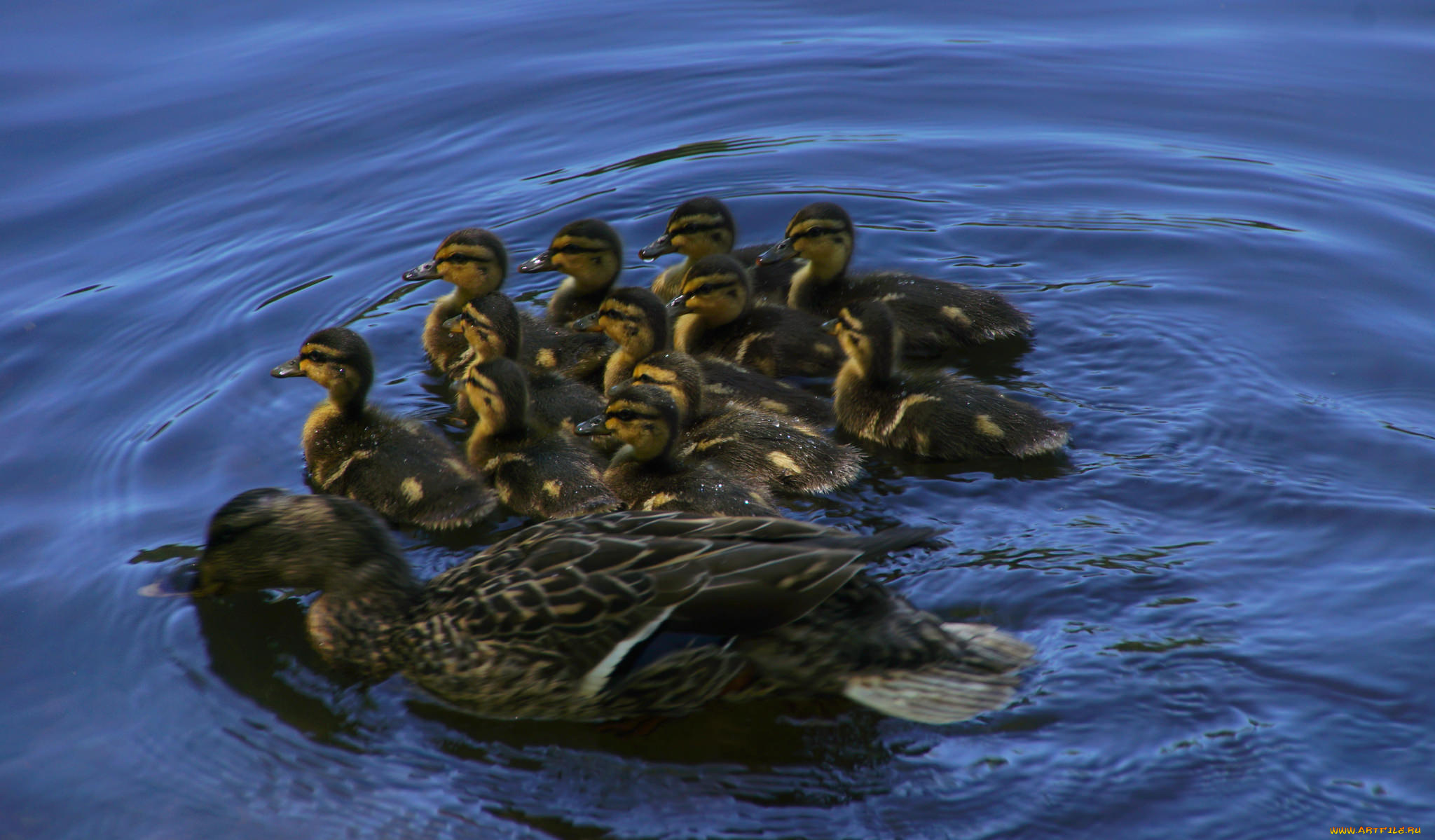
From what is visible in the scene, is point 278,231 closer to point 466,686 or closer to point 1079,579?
point 466,686

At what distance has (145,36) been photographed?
820 cm

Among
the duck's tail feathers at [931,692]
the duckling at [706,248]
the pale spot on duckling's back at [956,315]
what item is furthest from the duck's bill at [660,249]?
the duck's tail feathers at [931,692]

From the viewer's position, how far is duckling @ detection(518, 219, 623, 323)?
18.2 ft

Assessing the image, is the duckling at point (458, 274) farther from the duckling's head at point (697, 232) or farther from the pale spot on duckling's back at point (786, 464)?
the pale spot on duckling's back at point (786, 464)

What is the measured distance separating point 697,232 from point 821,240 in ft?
2.00

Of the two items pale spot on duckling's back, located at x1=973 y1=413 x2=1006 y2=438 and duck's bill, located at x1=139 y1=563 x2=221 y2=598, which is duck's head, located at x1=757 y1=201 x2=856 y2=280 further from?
duck's bill, located at x1=139 y1=563 x2=221 y2=598

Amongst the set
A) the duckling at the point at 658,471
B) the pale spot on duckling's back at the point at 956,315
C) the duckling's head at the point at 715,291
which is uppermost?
the duckling's head at the point at 715,291

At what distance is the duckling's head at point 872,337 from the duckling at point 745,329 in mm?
→ 414

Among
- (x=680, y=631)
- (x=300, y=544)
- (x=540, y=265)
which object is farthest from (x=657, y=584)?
(x=540, y=265)

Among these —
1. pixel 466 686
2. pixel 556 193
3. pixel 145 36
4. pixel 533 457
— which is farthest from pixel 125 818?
pixel 145 36

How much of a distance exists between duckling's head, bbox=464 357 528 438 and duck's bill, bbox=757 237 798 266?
1.55m

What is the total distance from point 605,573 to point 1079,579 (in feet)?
4.76

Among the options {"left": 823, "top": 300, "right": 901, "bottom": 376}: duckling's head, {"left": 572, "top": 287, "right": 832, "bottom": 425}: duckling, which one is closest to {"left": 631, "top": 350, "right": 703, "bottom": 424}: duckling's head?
{"left": 572, "top": 287, "right": 832, "bottom": 425}: duckling

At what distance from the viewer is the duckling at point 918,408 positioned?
4.48 metres
